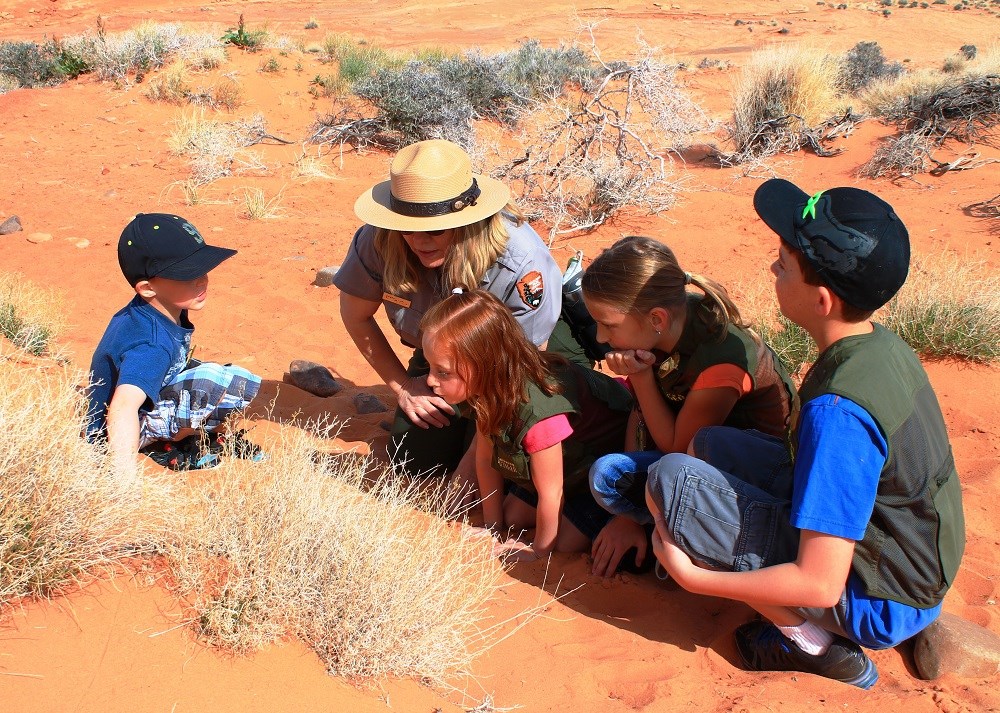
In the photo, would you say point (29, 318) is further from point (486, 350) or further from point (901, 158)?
point (901, 158)

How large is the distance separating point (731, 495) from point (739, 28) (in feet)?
75.2

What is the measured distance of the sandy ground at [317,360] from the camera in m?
2.10

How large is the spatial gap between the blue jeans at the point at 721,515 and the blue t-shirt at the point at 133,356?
1.92 meters

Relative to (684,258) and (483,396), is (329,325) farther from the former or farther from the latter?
(483,396)

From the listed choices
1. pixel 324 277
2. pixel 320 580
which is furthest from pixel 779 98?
pixel 320 580

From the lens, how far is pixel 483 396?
2885 millimetres

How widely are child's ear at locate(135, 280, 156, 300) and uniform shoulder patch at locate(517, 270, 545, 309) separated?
1.44m

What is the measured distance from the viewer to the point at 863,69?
13.5 metres

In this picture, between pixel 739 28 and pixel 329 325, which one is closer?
pixel 329 325

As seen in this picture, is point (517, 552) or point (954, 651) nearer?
point (954, 651)

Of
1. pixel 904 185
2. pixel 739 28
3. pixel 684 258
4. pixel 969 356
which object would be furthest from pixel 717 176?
pixel 739 28

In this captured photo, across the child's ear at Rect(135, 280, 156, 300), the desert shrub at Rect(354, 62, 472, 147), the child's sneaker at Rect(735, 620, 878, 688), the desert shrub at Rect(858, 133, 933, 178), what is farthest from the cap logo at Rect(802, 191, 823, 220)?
the desert shrub at Rect(354, 62, 472, 147)

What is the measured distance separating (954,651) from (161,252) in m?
2.99

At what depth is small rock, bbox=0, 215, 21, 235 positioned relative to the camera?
6.78 meters
